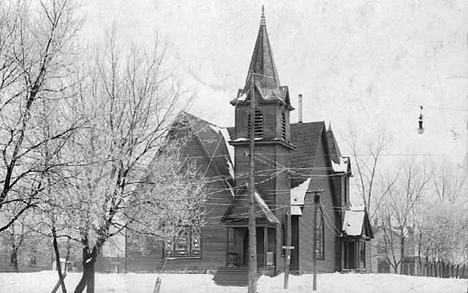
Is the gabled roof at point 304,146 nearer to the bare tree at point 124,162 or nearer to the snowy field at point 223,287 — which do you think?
the snowy field at point 223,287

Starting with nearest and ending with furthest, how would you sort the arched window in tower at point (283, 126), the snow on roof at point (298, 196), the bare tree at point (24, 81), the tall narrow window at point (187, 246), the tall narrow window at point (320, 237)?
1. the bare tree at point (24, 81)
2. the tall narrow window at point (187, 246)
3. the arched window in tower at point (283, 126)
4. the snow on roof at point (298, 196)
5. the tall narrow window at point (320, 237)

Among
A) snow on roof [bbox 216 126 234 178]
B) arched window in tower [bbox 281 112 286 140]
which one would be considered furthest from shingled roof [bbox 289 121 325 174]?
snow on roof [bbox 216 126 234 178]

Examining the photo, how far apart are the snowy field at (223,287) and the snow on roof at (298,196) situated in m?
5.37

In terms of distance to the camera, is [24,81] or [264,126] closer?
[24,81]

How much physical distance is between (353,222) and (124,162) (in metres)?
31.8

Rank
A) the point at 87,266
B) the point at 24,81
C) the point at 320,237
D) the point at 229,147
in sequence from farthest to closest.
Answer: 1. the point at 320,237
2. the point at 229,147
3. the point at 87,266
4. the point at 24,81

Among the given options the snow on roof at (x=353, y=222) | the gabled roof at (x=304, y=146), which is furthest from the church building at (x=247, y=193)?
the snow on roof at (x=353, y=222)

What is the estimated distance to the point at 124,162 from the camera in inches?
1016

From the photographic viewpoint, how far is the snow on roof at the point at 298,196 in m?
44.8

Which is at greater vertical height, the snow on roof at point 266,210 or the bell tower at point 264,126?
the bell tower at point 264,126

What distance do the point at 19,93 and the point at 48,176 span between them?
7.10 ft

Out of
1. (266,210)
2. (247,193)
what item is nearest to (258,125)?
(247,193)

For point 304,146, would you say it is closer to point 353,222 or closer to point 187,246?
point 353,222

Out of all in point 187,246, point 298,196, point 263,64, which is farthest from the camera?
point 298,196
